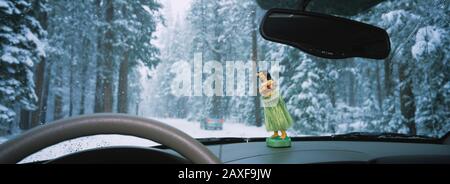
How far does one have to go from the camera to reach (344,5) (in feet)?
10.8

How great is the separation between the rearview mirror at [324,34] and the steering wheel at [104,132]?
140 centimetres

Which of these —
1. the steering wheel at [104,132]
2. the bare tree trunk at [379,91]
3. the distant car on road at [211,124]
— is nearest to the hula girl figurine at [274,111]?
the steering wheel at [104,132]

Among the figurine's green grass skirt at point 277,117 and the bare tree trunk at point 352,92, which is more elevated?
the bare tree trunk at point 352,92

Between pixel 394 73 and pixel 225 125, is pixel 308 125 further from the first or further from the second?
pixel 225 125

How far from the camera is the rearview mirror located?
2.03 m

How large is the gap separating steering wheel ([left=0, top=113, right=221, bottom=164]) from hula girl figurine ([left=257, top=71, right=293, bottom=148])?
1.61m

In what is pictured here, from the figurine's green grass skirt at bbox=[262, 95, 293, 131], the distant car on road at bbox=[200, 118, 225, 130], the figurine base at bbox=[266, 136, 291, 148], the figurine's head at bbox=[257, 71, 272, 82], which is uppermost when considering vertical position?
the figurine's head at bbox=[257, 71, 272, 82]

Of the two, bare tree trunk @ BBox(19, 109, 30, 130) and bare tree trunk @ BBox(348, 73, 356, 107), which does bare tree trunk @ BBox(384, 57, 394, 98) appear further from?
bare tree trunk @ BBox(19, 109, 30, 130)

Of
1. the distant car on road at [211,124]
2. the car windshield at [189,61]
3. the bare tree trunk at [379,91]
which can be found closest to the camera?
the car windshield at [189,61]

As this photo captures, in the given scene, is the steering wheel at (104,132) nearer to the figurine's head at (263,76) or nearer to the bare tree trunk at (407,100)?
the figurine's head at (263,76)

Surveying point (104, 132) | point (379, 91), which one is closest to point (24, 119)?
point (104, 132)

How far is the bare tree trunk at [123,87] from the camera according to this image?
5.44m

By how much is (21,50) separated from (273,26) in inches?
200

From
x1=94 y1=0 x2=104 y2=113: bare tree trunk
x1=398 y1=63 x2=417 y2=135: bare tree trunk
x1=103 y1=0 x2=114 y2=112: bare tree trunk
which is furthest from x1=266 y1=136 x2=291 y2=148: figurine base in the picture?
x1=94 y1=0 x2=104 y2=113: bare tree trunk
